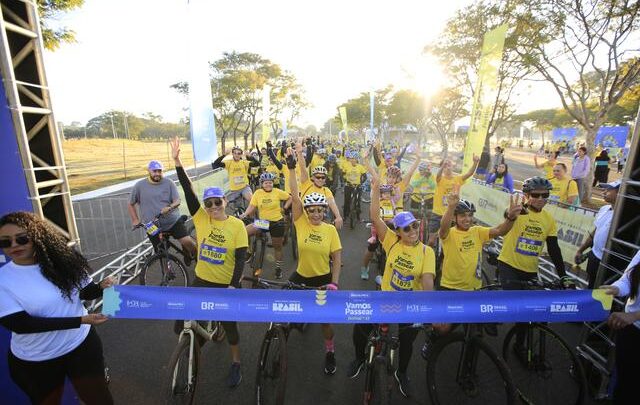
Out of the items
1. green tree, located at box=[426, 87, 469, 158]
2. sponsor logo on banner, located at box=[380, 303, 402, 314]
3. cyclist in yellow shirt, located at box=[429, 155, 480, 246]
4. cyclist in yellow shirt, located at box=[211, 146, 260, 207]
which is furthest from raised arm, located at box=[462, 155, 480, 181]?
green tree, located at box=[426, 87, 469, 158]

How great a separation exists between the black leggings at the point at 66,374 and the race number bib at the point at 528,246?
492 centimetres

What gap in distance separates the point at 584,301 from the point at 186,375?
4.01 metres

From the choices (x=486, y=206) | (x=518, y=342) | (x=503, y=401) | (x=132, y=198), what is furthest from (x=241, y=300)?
(x=486, y=206)

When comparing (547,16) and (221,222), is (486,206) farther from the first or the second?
(221,222)

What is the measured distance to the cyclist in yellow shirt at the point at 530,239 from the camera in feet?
13.8

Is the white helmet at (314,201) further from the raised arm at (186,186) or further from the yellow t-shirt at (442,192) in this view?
the yellow t-shirt at (442,192)

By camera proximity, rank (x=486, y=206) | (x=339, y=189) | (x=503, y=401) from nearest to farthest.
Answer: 1. (x=503, y=401)
2. (x=486, y=206)
3. (x=339, y=189)

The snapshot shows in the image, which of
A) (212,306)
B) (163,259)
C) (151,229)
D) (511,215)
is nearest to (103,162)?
(163,259)

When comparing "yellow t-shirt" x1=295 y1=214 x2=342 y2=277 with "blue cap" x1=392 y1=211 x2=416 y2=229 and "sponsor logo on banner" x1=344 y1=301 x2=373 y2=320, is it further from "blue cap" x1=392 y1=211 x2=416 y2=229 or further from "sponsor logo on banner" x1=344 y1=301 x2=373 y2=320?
"sponsor logo on banner" x1=344 y1=301 x2=373 y2=320

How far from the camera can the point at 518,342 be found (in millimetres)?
4184

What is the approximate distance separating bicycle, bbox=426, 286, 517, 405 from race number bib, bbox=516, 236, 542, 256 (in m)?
1.44

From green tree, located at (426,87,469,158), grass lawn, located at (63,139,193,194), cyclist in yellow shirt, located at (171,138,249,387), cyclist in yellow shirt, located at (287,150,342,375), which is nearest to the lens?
cyclist in yellow shirt, located at (171,138,249,387)

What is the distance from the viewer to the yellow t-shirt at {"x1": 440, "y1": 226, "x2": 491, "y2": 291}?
4090 millimetres

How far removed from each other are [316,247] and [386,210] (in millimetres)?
3094
